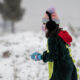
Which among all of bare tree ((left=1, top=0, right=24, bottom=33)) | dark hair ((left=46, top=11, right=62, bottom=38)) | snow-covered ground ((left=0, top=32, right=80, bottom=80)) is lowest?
snow-covered ground ((left=0, top=32, right=80, bottom=80))

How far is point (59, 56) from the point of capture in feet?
7.57

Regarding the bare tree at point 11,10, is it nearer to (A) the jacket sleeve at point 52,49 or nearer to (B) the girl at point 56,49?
(B) the girl at point 56,49

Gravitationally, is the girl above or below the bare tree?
below

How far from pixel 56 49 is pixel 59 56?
0.51 ft

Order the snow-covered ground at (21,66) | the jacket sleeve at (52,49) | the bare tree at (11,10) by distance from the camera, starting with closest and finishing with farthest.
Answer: the jacket sleeve at (52,49) → the snow-covered ground at (21,66) → the bare tree at (11,10)

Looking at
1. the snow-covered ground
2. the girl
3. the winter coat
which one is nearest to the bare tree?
the snow-covered ground

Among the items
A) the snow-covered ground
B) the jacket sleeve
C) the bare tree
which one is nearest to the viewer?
the jacket sleeve

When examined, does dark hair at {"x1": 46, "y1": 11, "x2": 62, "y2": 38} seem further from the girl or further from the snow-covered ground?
the snow-covered ground

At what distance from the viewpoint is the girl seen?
7.29ft

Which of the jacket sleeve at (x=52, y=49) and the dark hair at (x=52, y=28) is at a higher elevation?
the dark hair at (x=52, y=28)

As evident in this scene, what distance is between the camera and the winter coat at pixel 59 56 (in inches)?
87.4

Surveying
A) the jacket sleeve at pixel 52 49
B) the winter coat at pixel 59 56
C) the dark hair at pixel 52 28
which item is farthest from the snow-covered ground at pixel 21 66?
the dark hair at pixel 52 28

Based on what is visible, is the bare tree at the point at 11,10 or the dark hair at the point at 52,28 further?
the bare tree at the point at 11,10

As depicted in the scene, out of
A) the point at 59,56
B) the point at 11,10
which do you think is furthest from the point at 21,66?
the point at 11,10
